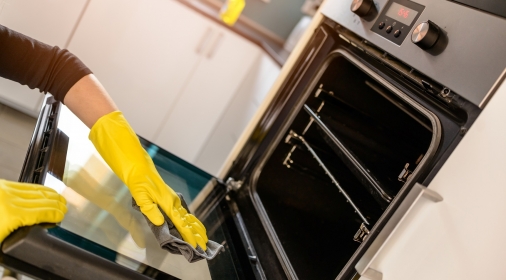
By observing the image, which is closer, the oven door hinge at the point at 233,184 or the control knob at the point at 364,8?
the control knob at the point at 364,8

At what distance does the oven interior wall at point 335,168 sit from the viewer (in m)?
1.23

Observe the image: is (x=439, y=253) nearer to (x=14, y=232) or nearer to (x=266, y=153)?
(x=14, y=232)

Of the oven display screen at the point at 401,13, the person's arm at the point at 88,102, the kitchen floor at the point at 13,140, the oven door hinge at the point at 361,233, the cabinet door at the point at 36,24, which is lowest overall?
the kitchen floor at the point at 13,140

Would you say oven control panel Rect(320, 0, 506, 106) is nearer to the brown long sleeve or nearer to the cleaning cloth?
the cleaning cloth

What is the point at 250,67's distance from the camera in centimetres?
230

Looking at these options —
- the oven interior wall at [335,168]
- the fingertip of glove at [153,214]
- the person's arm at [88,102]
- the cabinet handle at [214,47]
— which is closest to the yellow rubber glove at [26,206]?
the fingertip of glove at [153,214]

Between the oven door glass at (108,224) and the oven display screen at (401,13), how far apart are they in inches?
24.0

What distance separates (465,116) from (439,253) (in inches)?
8.9

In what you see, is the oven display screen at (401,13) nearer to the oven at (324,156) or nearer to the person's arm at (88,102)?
the oven at (324,156)

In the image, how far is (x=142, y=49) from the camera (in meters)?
2.18

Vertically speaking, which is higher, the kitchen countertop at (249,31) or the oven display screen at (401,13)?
the oven display screen at (401,13)

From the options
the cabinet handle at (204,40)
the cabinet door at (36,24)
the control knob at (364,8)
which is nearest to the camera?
the control knob at (364,8)

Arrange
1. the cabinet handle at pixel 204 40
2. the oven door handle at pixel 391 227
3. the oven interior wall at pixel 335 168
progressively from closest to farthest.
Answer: the oven door handle at pixel 391 227 → the oven interior wall at pixel 335 168 → the cabinet handle at pixel 204 40

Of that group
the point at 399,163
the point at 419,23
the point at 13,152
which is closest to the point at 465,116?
the point at 419,23
